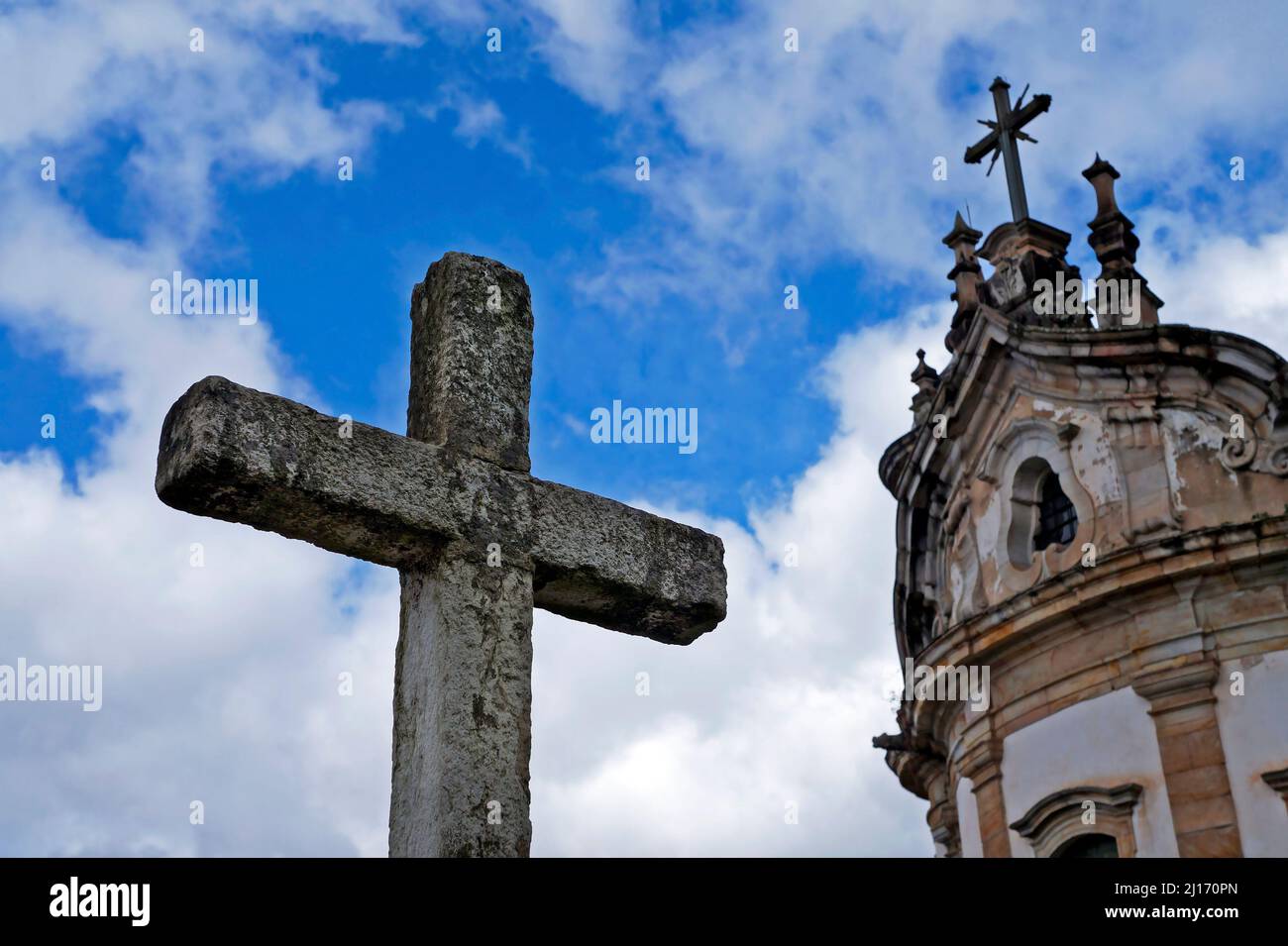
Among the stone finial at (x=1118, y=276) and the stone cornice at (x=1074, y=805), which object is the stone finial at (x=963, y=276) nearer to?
the stone finial at (x=1118, y=276)

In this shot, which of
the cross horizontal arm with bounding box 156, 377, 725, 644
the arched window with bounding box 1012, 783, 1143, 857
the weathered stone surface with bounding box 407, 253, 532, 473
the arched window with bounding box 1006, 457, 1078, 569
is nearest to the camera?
the cross horizontal arm with bounding box 156, 377, 725, 644

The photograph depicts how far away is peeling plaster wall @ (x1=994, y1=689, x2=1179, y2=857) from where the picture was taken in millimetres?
15516

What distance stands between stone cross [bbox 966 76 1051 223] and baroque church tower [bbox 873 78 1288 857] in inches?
17.3

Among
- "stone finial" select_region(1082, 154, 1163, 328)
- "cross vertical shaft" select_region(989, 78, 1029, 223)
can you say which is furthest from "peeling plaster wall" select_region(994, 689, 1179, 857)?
"cross vertical shaft" select_region(989, 78, 1029, 223)

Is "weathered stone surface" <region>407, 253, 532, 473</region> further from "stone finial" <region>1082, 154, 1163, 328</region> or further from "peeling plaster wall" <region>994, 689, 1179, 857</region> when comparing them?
"stone finial" <region>1082, 154, 1163, 328</region>

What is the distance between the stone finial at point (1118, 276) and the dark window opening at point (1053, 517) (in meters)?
2.06

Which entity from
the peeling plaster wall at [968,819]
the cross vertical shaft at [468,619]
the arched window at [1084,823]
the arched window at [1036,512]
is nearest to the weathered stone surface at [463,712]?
the cross vertical shaft at [468,619]

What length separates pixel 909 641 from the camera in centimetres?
2019

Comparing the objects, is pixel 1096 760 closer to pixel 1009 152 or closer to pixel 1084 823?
pixel 1084 823

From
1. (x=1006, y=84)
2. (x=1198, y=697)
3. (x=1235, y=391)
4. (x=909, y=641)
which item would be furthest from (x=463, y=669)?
(x=1006, y=84)

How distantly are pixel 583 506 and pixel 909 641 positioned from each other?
15572mm

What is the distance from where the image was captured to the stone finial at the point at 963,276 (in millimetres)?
20781

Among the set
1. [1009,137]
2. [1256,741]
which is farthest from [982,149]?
[1256,741]
